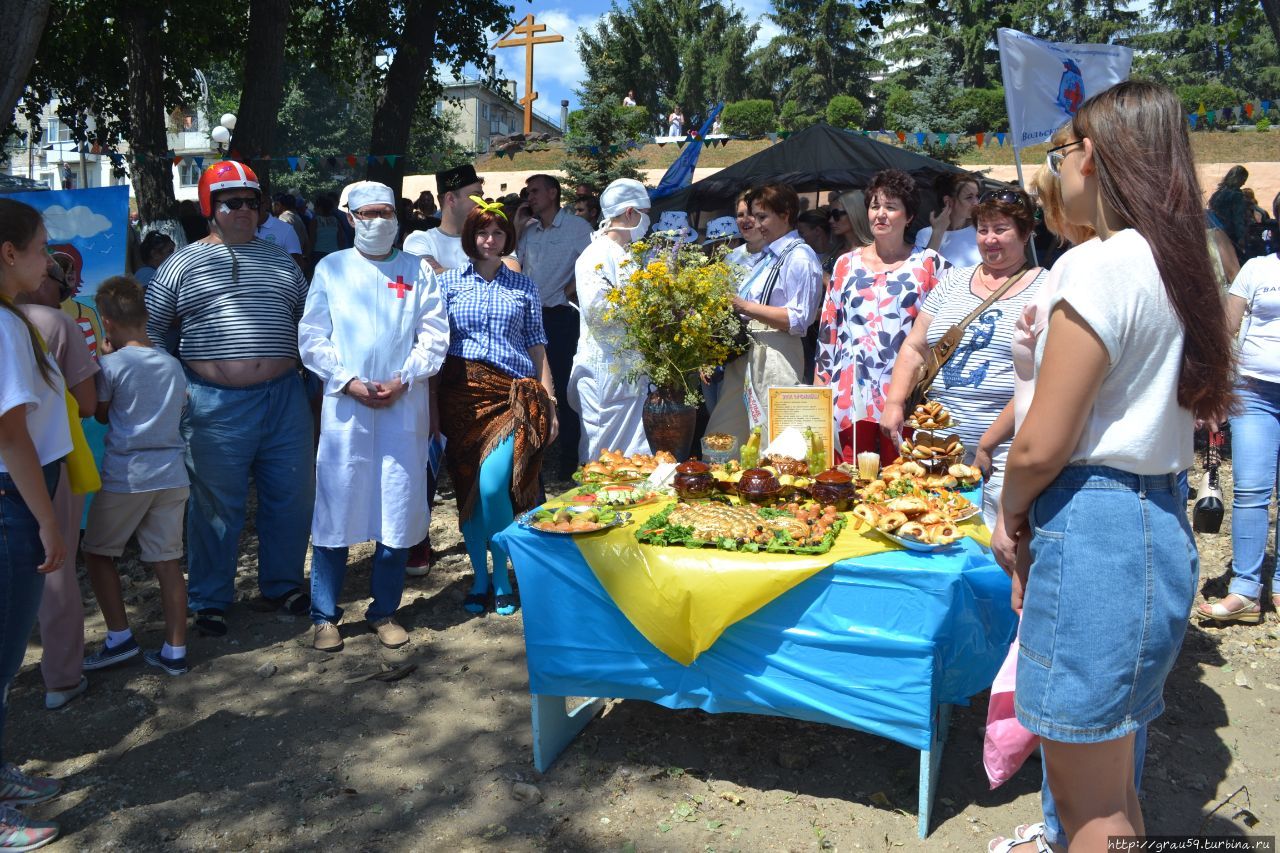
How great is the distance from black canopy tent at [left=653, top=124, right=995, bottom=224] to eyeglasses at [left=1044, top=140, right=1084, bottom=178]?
7012mm

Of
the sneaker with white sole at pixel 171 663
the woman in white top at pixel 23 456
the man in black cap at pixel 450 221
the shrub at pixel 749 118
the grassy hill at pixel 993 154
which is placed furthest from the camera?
the shrub at pixel 749 118

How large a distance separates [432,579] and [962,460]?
9.56 feet

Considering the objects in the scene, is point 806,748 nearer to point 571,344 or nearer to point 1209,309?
point 1209,309

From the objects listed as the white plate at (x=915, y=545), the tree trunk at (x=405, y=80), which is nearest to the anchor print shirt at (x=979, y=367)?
the white plate at (x=915, y=545)

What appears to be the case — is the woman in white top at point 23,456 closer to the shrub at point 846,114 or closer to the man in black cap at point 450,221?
the man in black cap at point 450,221

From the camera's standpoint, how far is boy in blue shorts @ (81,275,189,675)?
402 cm

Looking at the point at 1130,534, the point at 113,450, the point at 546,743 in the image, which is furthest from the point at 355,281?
the point at 1130,534

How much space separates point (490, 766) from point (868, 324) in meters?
2.43

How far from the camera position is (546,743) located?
3316 mm

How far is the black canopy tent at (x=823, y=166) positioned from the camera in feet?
30.1

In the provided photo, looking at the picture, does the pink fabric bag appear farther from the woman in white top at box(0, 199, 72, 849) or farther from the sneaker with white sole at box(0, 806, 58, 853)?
the sneaker with white sole at box(0, 806, 58, 853)

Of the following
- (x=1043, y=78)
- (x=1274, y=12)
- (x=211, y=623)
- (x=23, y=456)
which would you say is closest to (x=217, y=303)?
(x=211, y=623)

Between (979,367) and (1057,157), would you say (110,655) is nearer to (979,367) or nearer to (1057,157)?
(979,367)

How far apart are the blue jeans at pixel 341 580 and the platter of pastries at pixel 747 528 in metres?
1.74
